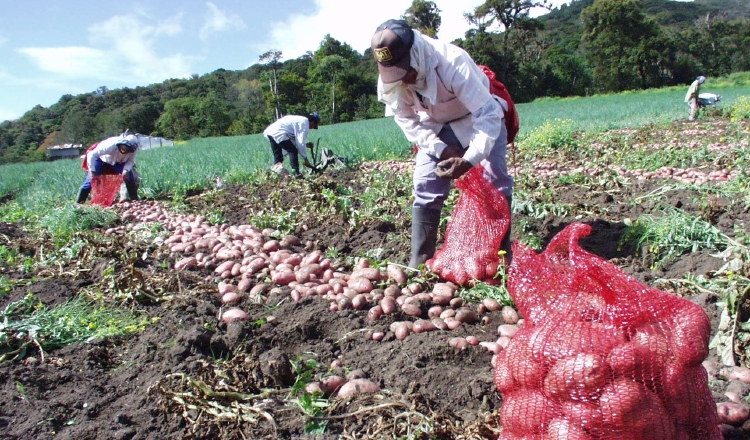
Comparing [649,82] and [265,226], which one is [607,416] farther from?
[649,82]

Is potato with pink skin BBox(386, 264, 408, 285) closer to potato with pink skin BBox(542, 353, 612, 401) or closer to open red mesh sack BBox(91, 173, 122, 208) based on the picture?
potato with pink skin BBox(542, 353, 612, 401)

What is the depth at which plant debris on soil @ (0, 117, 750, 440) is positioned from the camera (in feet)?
5.46

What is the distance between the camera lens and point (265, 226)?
441 centimetres

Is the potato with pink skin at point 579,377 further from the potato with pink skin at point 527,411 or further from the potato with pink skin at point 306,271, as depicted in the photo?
the potato with pink skin at point 306,271

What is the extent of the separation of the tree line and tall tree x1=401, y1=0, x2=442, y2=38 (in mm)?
99

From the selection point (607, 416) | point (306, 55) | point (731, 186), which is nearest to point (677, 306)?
point (607, 416)

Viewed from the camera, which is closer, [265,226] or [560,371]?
[560,371]

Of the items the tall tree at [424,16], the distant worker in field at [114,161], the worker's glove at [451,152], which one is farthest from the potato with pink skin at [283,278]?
the tall tree at [424,16]

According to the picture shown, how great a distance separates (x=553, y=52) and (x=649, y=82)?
11.8 meters

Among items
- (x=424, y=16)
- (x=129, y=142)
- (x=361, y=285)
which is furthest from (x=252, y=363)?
(x=424, y=16)

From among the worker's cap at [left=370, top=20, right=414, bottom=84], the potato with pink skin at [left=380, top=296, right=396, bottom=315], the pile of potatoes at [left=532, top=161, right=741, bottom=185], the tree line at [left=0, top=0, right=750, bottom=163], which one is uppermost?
the tree line at [left=0, top=0, right=750, bottom=163]

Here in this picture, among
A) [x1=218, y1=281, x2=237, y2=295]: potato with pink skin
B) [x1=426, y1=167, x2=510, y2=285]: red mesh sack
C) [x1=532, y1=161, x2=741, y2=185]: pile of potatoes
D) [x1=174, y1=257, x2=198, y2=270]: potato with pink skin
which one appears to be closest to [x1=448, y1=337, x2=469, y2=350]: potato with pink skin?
[x1=426, y1=167, x2=510, y2=285]: red mesh sack

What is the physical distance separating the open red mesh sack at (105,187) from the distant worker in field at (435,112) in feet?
15.4

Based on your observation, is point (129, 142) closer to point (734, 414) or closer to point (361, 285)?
point (361, 285)
